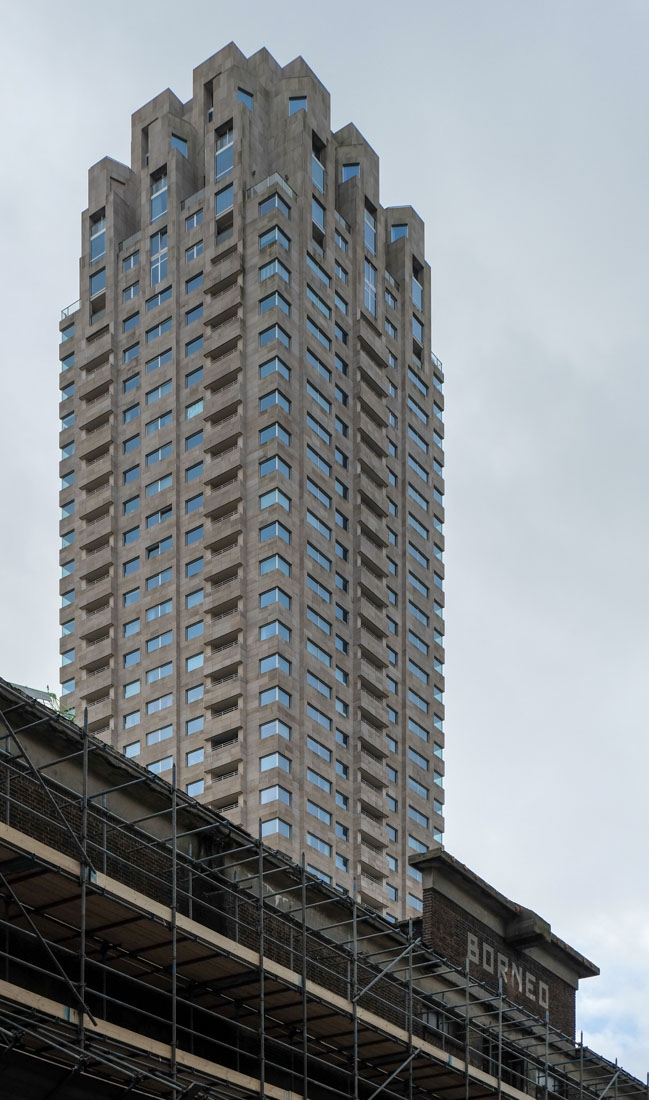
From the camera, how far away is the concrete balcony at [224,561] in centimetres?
9381

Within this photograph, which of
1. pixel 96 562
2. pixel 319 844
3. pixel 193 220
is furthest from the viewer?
pixel 193 220

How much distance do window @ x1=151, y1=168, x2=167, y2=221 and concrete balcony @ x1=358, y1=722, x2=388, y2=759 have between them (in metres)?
34.2

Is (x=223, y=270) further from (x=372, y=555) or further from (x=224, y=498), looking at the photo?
(x=372, y=555)

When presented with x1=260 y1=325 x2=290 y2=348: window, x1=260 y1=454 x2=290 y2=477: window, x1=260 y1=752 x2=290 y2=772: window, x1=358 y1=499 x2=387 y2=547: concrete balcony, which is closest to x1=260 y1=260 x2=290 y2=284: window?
x1=260 y1=325 x2=290 y2=348: window

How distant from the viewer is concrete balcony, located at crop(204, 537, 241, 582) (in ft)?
308

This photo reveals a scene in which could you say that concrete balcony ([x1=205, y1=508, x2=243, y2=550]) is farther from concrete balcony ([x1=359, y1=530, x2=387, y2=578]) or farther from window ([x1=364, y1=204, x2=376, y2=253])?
window ([x1=364, y1=204, x2=376, y2=253])

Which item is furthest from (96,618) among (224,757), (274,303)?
(274,303)

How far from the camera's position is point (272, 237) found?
10000 centimetres

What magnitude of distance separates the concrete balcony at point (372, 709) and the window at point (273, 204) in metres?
28.4

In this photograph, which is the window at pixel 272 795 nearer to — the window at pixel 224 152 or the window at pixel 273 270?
the window at pixel 273 270

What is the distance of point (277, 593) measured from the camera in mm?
92000

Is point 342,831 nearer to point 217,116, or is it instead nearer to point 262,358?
point 262,358

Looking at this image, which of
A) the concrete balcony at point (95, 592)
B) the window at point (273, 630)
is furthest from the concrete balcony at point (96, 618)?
the window at point (273, 630)

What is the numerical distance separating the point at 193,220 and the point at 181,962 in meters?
74.8
